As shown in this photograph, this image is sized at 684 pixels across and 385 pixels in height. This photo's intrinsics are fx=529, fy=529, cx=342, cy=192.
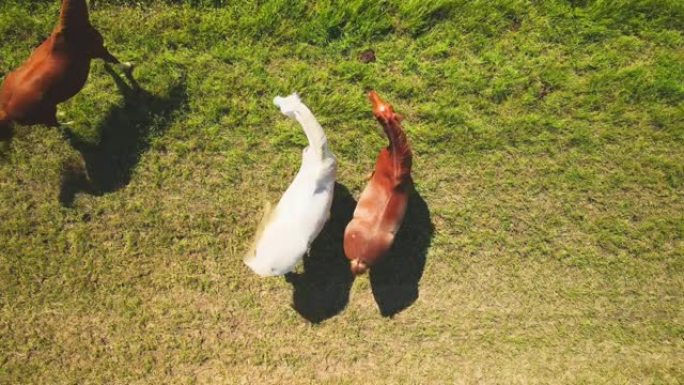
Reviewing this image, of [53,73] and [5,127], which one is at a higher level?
[53,73]

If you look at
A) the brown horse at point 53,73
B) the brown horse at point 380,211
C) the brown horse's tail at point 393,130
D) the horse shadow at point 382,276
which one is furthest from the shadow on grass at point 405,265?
the brown horse at point 53,73

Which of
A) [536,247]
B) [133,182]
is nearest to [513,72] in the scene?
[536,247]

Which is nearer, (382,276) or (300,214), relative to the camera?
(300,214)

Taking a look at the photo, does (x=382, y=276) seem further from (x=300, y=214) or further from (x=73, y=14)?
(x=73, y=14)

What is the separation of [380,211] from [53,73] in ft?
9.83

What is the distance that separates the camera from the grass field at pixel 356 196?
211 inches

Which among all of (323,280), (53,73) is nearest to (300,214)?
(323,280)

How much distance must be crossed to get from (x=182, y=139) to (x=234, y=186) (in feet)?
2.35

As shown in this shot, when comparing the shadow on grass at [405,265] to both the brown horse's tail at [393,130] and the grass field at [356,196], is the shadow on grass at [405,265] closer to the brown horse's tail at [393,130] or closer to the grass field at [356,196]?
the grass field at [356,196]

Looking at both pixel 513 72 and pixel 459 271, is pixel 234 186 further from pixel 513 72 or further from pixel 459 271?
pixel 513 72

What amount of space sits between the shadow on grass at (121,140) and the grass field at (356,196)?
0.07ft

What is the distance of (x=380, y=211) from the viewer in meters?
4.63

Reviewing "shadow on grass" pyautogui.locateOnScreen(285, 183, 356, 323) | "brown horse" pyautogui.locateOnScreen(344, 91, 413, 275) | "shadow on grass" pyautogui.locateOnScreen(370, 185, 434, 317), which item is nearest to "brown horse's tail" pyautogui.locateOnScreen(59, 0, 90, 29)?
"brown horse" pyautogui.locateOnScreen(344, 91, 413, 275)

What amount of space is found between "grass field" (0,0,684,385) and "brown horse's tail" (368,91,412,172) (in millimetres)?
963
